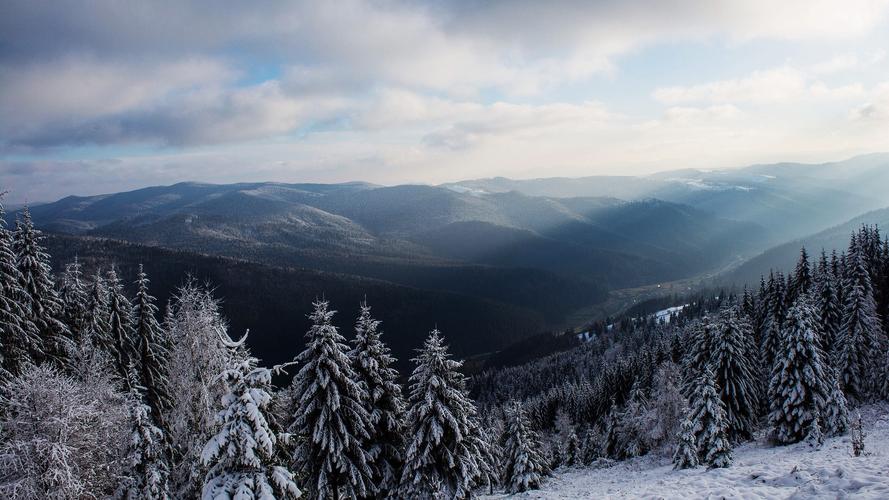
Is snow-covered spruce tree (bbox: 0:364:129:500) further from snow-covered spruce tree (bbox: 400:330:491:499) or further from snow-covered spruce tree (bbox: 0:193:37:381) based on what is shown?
snow-covered spruce tree (bbox: 400:330:491:499)

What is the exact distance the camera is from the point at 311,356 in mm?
22625

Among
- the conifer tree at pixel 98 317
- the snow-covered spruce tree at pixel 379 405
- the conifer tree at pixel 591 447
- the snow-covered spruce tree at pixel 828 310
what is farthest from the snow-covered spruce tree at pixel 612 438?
the conifer tree at pixel 98 317

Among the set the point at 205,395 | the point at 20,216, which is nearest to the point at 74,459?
the point at 205,395

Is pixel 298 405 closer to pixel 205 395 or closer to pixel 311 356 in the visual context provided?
pixel 311 356

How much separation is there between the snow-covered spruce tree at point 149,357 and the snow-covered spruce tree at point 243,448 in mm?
21206

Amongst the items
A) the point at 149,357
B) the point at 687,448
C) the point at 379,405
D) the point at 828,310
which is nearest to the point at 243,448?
the point at 379,405

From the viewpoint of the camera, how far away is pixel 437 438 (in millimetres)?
22547

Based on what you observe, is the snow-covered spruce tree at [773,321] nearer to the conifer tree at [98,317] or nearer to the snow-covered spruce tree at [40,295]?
the conifer tree at [98,317]

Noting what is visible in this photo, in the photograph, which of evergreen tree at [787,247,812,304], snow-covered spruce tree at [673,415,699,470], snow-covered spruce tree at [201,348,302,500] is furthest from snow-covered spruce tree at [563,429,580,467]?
snow-covered spruce tree at [201,348,302,500]

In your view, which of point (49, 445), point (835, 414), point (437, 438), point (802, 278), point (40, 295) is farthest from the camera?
point (802, 278)

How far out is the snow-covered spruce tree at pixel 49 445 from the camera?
1814 cm

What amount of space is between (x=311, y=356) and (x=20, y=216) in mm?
26421

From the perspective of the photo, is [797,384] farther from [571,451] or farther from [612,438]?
[571,451]

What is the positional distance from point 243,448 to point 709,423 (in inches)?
1226
